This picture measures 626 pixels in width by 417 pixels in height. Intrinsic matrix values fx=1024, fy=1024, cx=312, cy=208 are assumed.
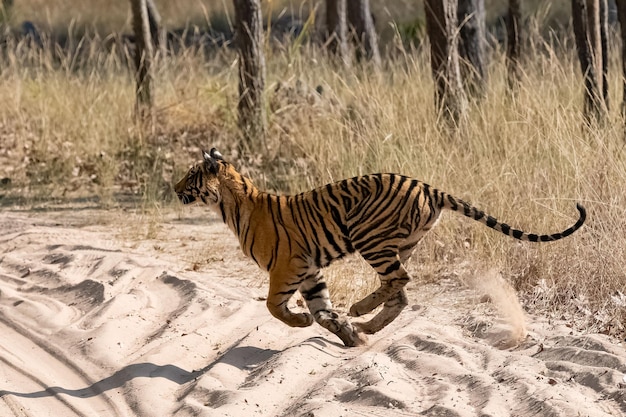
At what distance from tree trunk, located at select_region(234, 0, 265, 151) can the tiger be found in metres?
4.92

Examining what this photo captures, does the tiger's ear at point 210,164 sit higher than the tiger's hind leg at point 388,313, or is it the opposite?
the tiger's ear at point 210,164

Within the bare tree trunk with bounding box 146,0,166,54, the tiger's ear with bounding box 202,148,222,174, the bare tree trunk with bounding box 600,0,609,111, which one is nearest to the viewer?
the tiger's ear with bounding box 202,148,222,174

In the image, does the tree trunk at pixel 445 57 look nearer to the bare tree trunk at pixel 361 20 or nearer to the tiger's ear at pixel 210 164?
the tiger's ear at pixel 210 164

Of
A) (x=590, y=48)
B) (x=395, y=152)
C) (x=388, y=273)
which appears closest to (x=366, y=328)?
(x=388, y=273)

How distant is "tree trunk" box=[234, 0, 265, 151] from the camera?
10.9m

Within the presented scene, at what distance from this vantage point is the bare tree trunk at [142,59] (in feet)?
38.6

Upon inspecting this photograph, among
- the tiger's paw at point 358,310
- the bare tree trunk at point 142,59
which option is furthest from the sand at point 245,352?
the bare tree trunk at point 142,59

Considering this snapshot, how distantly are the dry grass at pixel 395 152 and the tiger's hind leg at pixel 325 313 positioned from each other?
0.85m

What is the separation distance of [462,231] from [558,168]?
844 mm

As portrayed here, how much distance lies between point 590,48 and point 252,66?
3986mm

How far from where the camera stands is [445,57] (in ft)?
31.4

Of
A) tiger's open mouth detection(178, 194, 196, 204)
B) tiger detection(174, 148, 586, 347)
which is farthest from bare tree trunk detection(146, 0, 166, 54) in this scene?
tiger detection(174, 148, 586, 347)

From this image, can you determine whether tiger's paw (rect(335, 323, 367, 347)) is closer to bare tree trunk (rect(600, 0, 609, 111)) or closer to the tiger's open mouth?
the tiger's open mouth

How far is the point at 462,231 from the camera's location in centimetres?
721
